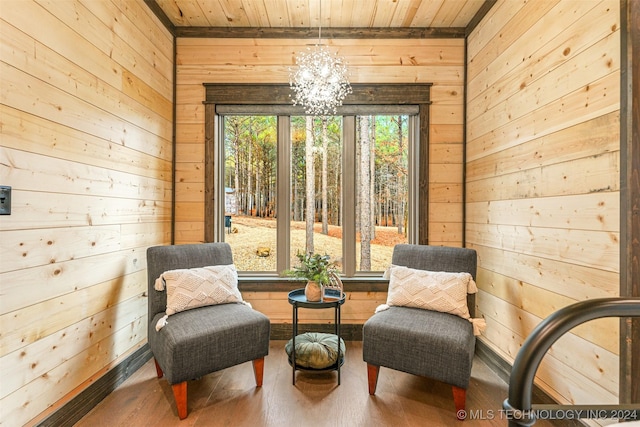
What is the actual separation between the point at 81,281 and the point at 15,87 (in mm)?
1061

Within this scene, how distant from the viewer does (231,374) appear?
2.31 meters

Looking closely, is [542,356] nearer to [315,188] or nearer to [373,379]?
[373,379]

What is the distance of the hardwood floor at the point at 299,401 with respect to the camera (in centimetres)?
181

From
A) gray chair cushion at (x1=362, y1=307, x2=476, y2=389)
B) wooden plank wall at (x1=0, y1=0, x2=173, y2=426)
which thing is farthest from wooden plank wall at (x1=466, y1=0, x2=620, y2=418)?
wooden plank wall at (x1=0, y1=0, x2=173, y2=426)

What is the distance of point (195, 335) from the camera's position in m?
1.86

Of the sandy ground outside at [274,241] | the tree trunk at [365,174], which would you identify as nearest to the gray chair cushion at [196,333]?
the sandy ground outside at [274,241]

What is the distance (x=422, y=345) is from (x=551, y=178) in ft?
4.15

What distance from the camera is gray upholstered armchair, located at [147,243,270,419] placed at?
181 centimetres

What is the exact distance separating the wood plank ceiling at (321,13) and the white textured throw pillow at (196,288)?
2.20m

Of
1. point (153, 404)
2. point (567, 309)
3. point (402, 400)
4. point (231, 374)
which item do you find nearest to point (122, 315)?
point (153, 404)

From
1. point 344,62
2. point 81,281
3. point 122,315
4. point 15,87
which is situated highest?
point 344,62

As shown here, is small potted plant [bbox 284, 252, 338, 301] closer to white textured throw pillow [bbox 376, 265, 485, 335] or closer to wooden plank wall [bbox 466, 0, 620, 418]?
white textured throw pillow [bbox 376, 265, 485, 335]

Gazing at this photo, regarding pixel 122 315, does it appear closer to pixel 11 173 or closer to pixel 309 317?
pixel 11 173

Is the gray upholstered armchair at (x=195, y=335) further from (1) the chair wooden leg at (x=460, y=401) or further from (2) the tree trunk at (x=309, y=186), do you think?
(1) the chair wooden leg at (x=460, y=401)
